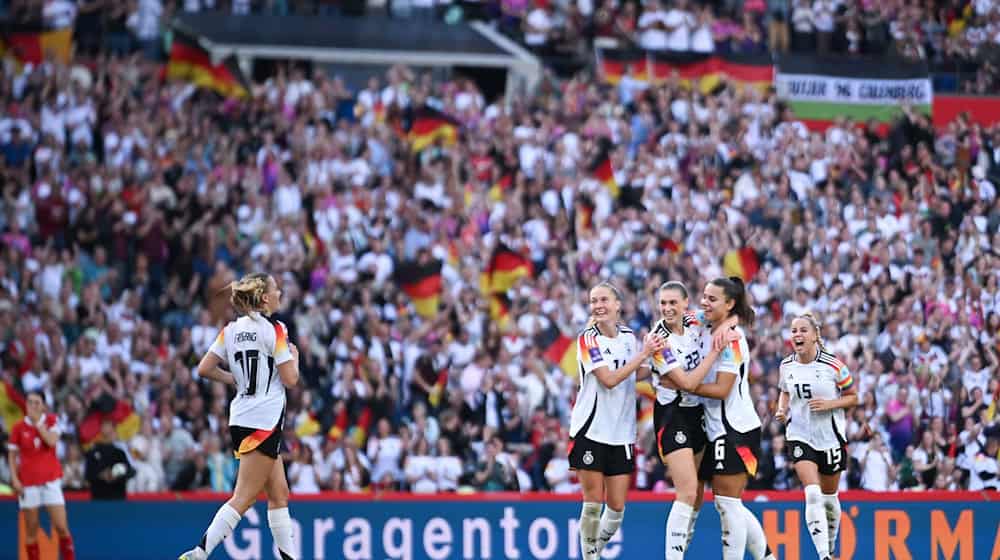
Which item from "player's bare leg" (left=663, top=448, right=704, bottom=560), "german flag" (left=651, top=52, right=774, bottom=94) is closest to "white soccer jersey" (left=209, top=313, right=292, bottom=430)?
"player's bare leg" (left=663, top=448, right=704, bottom=560)

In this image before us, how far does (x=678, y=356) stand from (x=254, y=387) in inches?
128

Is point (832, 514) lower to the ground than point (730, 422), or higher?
lower

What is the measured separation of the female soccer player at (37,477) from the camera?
17.9 m

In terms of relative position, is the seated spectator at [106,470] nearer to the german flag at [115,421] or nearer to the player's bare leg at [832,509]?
the german flag at [115,421]

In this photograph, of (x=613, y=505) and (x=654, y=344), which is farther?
(x=613, y=505)

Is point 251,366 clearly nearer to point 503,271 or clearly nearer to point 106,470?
point 106,470

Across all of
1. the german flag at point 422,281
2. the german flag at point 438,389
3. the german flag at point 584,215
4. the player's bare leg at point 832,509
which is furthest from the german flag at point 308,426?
the player's bare leg at point 832,509

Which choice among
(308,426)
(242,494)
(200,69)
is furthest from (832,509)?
(200,69)

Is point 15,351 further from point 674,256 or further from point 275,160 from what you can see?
point 674,256

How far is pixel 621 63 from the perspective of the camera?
29.5m

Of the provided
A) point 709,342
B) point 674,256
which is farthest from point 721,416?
point 674,256

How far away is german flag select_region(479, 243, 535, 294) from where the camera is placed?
2456 cm

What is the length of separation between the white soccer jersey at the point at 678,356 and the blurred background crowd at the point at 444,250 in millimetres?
7686

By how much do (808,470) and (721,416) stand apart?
2.90 m
